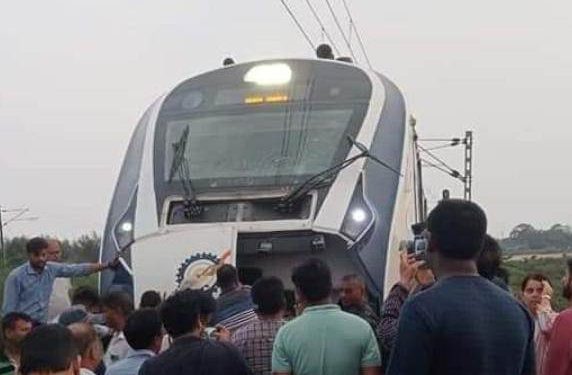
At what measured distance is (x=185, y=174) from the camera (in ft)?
28.4

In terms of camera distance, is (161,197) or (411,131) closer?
(161,197)

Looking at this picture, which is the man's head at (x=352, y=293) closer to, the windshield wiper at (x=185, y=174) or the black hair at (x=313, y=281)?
the black hair at (x=313, y=281)

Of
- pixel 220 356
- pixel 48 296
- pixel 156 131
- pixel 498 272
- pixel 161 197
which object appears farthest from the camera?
pixel 156 131

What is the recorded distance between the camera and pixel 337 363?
176 inches

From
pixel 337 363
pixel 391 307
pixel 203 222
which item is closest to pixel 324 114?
Answer: pixel 203 222

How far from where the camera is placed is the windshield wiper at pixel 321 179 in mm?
8148

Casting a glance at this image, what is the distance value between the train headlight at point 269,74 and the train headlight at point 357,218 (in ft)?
5.58

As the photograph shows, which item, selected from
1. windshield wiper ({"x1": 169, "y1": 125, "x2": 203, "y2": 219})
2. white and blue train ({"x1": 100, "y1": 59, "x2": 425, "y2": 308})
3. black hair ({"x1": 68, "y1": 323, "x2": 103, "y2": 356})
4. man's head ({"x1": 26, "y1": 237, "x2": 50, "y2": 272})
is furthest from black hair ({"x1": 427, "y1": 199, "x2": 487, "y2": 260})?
windshield wiper ({"x1": 169, "y1": 125, "x2": 203, "y2": 219})

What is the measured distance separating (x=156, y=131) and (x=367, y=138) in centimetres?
197

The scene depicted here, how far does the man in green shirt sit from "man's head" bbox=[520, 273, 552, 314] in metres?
2.03

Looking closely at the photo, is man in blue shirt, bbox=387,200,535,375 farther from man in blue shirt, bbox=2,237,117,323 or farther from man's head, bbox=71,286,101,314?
man in blue shirt, bbox=2,237,117,323

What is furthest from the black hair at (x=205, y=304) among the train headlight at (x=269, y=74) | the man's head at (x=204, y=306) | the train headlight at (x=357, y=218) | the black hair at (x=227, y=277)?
the train headlight at (x=269, y=74)

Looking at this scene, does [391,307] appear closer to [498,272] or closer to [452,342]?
[498,272]

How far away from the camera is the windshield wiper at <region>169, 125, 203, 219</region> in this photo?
8300 mm
